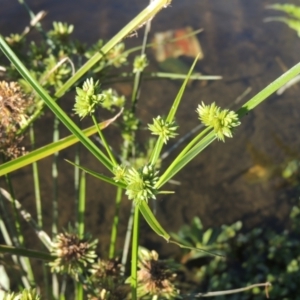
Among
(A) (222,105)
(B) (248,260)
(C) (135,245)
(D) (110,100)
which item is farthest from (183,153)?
(A) (222,105)

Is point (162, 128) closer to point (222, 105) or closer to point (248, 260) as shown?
point (248, 260)

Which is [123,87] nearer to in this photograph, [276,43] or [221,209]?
[221,209]

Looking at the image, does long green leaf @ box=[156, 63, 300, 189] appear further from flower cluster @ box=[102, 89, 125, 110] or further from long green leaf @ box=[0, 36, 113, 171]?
flower cluster @ box=[102, 89, 125, 110]

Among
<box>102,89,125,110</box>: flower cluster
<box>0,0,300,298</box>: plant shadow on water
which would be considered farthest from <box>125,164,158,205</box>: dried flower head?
<box>0,0,300,298</box>: plant shadow on water

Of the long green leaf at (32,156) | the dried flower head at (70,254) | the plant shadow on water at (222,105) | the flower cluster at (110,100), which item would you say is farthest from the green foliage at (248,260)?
the long green leaf at (32,156)

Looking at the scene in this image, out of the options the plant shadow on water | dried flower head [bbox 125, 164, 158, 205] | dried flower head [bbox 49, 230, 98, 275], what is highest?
the plant shadow on water

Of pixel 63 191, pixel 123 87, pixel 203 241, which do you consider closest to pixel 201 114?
pixel 203 241
